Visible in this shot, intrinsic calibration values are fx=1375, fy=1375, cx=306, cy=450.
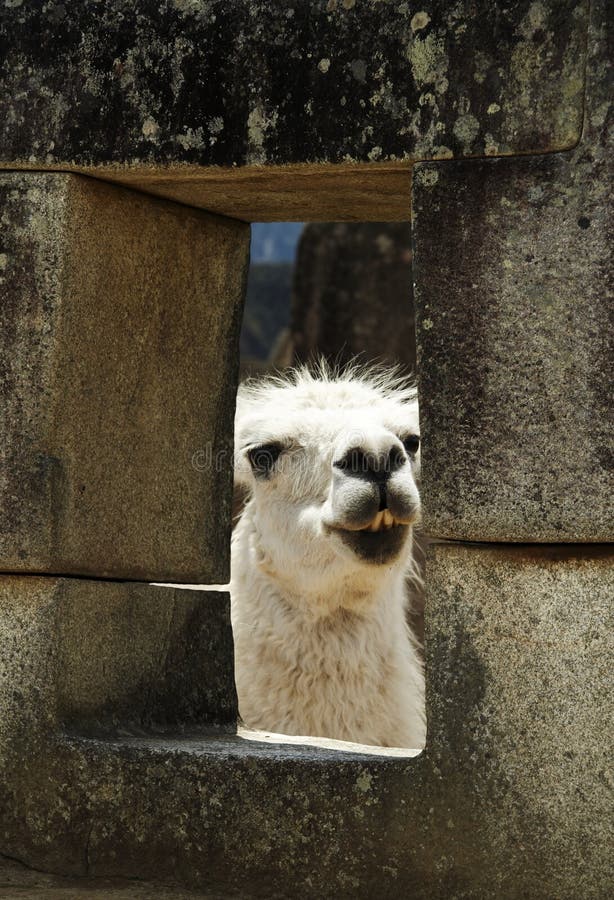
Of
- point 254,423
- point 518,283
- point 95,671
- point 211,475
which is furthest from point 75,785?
point 254,423

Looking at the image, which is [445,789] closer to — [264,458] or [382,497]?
[382,497]

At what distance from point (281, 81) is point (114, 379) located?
35.7 inches

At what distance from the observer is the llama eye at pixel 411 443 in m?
5.09

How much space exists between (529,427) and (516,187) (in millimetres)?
530

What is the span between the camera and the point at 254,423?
5344mm

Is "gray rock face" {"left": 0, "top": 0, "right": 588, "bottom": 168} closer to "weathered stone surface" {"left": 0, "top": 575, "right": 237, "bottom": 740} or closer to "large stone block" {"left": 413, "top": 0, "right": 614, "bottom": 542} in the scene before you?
"large stone block" {"left": 413, "top": 0, "right": 614, "bottom": 542}

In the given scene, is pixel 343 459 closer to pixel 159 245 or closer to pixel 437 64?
Answer: pixel 159 245

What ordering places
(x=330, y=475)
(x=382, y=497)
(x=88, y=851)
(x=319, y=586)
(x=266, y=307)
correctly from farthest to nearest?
(x=266, y=307)
(x=319, y=586)
(x=330, y=475)
(x=382, y=497)
(x=88, y=851)

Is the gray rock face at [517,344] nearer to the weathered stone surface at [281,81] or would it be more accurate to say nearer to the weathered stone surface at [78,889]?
the weathered stone surface at [281,81]

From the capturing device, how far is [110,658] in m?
3.60

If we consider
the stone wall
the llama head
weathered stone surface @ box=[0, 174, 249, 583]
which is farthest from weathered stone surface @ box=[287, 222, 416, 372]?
the stone wall

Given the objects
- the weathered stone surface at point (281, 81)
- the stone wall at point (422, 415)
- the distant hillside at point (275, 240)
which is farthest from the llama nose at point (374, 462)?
the distant hillside at point (275, 240)

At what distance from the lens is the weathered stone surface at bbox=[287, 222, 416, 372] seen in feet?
40.0

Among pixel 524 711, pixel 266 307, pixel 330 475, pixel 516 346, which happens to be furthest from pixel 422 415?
pixel 266 307
